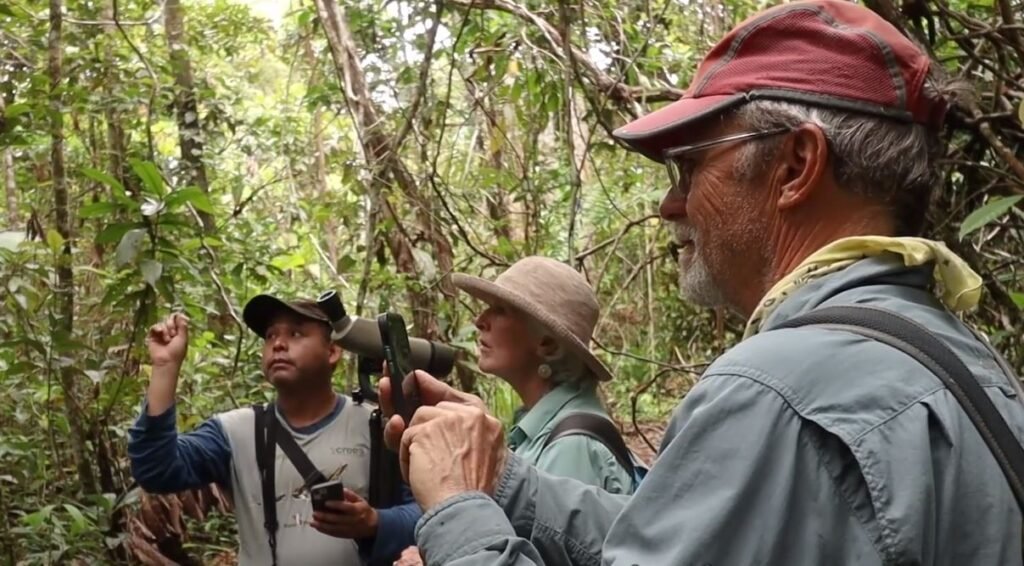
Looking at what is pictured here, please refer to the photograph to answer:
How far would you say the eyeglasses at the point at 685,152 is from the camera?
1.48 m

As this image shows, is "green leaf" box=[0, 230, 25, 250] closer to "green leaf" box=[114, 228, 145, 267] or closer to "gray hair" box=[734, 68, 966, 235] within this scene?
"green leaf" box=[114, 228, 145, 267]

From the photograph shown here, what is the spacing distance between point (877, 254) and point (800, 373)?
0.26 meters

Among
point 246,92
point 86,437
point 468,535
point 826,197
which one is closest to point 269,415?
point 86,437

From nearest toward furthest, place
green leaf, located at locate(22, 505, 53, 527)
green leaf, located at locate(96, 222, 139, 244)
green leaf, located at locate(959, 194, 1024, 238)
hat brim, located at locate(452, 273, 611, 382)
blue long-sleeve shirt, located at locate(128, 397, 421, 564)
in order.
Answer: green leaf, located at locate(959, 194, 1024, 238), hat brim, located at locate(452, 273, 611, 382), blue long-sleeve shirt, located at locate(128, 397, 421, 564), green leaf, located at locate(96, 222, 139, 244), green leaf, located at locate(22, 505, 53, 527)

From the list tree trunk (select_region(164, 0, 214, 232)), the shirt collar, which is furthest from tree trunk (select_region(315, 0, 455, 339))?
the shirt collar

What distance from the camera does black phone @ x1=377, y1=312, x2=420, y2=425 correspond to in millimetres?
1882

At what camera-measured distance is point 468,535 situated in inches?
57.1

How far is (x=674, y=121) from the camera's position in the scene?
60.2 inches

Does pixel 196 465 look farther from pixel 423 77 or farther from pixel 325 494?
pixel 423 77

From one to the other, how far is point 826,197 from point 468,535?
2.13ft

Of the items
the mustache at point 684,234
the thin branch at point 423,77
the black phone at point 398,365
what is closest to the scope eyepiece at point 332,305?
the black phone at point 398,365

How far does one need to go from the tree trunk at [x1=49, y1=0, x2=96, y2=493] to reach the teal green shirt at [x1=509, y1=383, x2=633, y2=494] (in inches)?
104

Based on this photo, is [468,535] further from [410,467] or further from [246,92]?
[246,92]

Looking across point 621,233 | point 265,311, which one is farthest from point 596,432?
point 621,233
